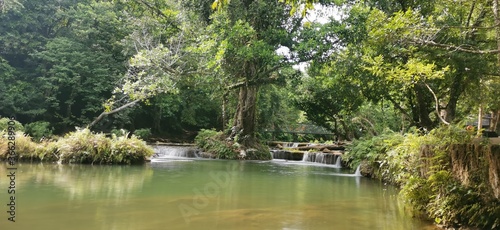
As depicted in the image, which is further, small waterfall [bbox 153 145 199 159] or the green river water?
small waterfall [bbox 153 145 199 159]

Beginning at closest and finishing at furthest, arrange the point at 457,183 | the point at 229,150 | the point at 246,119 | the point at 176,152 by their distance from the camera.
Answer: the point at 457,183 < the point at 229,150 < the point at 176,152 < the point at 246,119

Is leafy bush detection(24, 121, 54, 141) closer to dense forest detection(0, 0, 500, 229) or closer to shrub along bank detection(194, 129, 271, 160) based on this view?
dense forest detection(0, 0, 500, 229)

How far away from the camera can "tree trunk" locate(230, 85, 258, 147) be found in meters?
18.0

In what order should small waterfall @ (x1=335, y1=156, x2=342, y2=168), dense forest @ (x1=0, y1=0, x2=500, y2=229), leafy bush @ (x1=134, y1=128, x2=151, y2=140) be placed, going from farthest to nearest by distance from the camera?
leafy bush @ (x1=134, y1=128, x2=151, y2=140) < small waterfall @ (x1=335, y1=156, x2=342, y2=168) < dense forest @ (x1=0, y1=0, x2=500, y2=229)

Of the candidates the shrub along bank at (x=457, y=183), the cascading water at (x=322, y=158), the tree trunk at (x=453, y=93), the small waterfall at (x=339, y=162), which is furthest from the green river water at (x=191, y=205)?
the cascading water at (x=322, y=158)

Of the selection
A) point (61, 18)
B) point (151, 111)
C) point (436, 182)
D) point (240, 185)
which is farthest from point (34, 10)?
point (436, 182)

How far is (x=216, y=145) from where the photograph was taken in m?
18.2

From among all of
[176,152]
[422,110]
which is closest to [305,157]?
[176,152]

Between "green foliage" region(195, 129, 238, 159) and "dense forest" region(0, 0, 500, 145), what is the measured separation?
749 millimetres

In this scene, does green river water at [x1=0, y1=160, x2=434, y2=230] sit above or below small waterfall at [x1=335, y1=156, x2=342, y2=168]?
below

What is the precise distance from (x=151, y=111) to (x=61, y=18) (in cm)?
887

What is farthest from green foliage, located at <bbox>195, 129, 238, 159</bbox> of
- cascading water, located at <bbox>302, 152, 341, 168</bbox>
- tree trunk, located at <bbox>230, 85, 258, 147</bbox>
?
cascading water, located at <bbox>302, 152, 341, 168</bbox>

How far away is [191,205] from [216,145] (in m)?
13.0

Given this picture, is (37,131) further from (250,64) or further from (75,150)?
(250,64)
